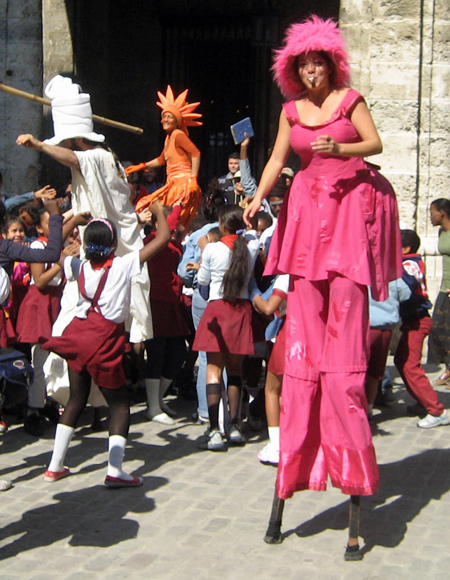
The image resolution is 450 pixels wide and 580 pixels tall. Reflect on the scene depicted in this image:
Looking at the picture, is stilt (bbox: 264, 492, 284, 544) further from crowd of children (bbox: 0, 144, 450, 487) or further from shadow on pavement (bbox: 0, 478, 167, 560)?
crowd of children (bbox: 0, 144, 450, 487)

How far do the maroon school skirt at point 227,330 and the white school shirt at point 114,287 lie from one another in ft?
3.29

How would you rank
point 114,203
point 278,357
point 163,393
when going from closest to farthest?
1. point 278,357
2. point 114,203
3. point 163,393

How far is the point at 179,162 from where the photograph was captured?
8.49 m

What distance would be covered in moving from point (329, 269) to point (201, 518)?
152cm

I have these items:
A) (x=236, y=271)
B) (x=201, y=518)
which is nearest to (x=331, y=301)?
(x=201, y=518)

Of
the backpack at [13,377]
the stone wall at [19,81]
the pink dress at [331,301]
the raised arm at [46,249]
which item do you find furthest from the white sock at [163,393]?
the stone wall at [19,81]

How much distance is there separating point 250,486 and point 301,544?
926 millimetres

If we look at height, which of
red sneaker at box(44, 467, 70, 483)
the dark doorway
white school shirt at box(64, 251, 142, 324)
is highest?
the dark doorway

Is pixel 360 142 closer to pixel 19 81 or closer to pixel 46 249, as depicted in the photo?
pixel 46 249

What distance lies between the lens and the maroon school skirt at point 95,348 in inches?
200

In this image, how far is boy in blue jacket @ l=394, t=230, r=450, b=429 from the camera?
668 cm

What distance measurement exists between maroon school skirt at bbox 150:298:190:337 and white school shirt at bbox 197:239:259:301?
2.30 feet

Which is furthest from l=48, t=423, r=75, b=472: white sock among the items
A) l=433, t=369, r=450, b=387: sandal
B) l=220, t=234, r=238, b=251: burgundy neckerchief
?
l=433, t=369, r=450, b=387: sandal

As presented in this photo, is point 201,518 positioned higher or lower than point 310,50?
lower
